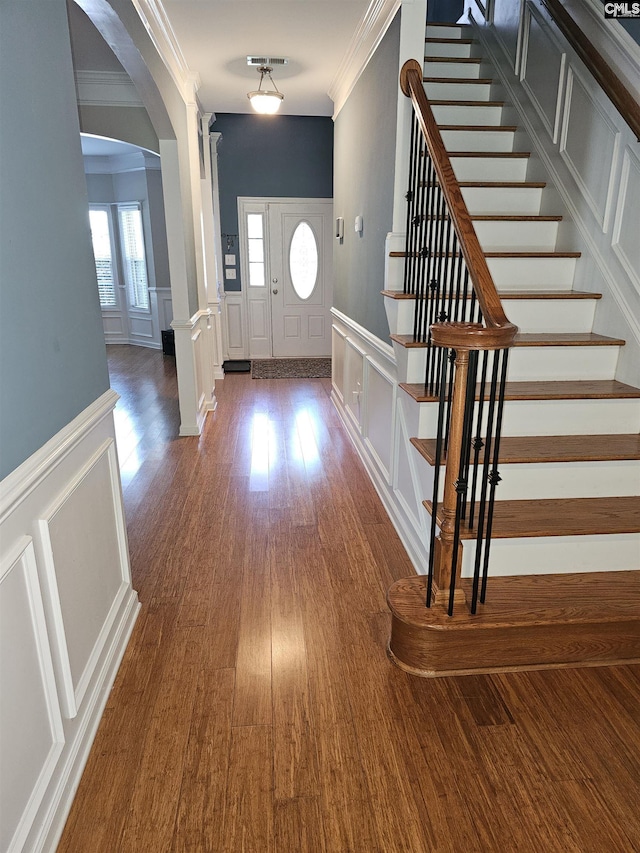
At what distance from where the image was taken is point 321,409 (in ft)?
18.5

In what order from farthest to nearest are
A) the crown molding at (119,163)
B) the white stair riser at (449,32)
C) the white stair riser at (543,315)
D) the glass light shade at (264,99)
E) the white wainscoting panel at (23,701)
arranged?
1. the crown molding at (119,163)
2. the glass light shade at (264,99)
3. the white stair riser at (449,32)
4. the white stair riser at (543,315)
5. the white wainscoting panel at (23,701)

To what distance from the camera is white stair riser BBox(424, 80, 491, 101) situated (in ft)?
12.8

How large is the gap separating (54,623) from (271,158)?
6.98m

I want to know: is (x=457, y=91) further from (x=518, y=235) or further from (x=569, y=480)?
(x=569, y=480)

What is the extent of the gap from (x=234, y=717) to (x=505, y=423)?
1.64m

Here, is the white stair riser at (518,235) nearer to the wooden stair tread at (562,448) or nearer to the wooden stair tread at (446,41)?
the wooden stair tread at (562,448)

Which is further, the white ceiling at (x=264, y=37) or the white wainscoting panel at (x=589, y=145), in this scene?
the white ceiling at (x=264, y=37)

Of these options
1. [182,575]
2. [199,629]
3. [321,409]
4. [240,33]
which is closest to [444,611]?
[199,629]

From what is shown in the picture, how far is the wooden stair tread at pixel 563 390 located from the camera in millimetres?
2496

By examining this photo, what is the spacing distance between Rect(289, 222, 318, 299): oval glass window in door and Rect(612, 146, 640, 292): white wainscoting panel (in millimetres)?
5504

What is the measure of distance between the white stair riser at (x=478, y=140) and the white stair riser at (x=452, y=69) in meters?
0.65

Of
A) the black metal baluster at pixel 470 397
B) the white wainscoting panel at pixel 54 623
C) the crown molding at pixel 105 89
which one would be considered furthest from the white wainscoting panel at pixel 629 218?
the crown molding at pixel 105 89

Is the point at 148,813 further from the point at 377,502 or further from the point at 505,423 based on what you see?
the point at 377,502

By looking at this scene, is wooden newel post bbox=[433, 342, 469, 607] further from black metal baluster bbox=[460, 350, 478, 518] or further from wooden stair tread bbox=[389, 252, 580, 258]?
wooden stair tread bbox=[389, 252, 580, 258]
